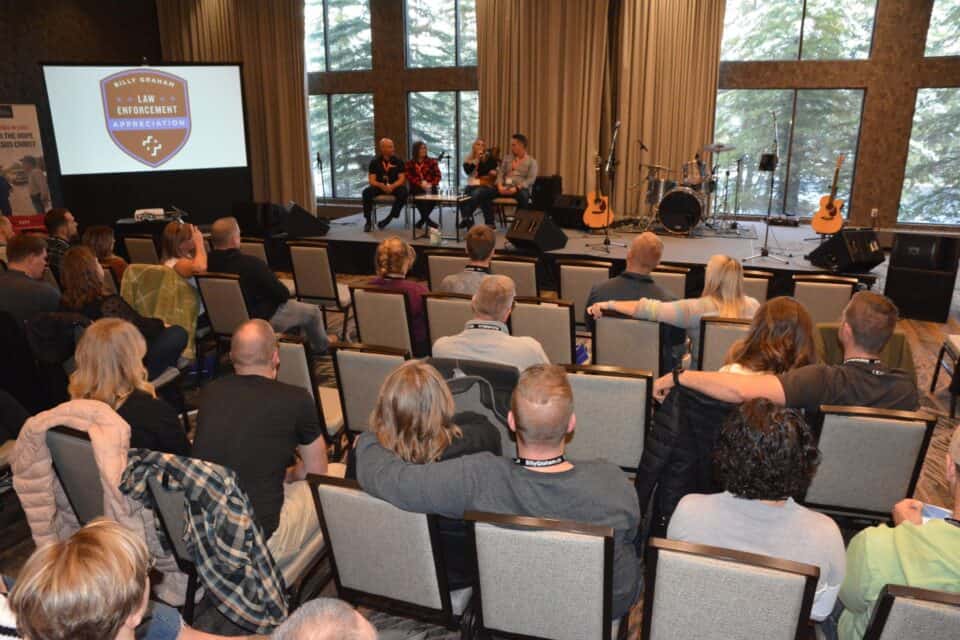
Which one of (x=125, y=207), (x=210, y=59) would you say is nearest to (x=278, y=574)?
(x=125, y=207)

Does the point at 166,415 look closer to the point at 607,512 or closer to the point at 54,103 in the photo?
the point at 607,512

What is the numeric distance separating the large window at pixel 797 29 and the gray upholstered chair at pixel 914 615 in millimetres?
9669

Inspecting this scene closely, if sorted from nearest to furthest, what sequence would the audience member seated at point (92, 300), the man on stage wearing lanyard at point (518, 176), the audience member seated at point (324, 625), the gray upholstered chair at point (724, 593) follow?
the audience member seated at point (324, 625), the gray upholstered chair at point (724, 593), the audience member seated at point (92, 300), the man on stage wearing lanyard at point (518, 176)

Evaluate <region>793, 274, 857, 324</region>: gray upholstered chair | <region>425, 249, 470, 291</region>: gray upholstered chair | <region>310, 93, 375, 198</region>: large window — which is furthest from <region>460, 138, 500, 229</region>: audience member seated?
<region>793, 274, 857, 324</region>: gray upholstered chair

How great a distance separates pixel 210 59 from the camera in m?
12.2

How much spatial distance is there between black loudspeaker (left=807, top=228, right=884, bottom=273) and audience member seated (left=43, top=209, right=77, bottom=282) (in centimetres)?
701

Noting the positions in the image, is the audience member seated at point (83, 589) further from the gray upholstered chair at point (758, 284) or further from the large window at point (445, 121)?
the large window at point (445, 121)

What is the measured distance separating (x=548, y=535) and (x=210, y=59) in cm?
1257

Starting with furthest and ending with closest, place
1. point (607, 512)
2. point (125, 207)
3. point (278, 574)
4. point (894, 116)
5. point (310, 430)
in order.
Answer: point (125, 207) → point (894, 116) → point (310, 430) → point (278, 574) → point (607, 512)

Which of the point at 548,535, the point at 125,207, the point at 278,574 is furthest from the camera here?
the point at 125,207

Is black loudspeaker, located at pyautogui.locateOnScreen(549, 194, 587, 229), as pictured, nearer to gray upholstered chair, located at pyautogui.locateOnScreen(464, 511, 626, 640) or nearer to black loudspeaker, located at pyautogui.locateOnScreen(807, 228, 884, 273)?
black loudspeaker, located at pyautogui.locateOnScreen(807, 228, 884, 273)

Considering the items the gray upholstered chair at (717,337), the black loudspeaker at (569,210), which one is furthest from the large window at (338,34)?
the gray upholstered chair at (717,337)

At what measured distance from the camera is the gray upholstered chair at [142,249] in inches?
258

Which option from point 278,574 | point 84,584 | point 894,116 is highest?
point 894,116
